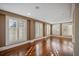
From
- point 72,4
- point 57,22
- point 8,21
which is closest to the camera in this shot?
point 72,4

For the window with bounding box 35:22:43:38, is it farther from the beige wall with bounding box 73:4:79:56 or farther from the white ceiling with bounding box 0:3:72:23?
the beige wall with bounding box 73:4:79:56

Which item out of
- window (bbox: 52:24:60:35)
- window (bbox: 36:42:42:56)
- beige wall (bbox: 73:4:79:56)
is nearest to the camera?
beige wall (bbox: 73:4:79:56)

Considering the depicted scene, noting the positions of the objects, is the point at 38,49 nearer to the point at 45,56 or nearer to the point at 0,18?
the point at 45,56

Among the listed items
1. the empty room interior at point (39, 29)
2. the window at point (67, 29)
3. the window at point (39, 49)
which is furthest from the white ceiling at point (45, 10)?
the window at point (39, 49)

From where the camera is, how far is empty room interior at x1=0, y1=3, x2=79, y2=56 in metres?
2.61

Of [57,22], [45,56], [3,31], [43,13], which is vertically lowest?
[45,56]

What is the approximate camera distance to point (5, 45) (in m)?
2.66

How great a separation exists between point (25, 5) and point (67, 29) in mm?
1071

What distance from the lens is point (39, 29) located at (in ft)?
9.64

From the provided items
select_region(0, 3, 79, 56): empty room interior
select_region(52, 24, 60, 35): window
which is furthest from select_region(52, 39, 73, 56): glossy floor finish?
select_region(52, 24, 60, 35): window

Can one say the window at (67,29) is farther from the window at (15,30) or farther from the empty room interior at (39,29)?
the window at (15,30)

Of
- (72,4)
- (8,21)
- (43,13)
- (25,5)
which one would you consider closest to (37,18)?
(43,13)

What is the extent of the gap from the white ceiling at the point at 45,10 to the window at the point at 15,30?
20 cm

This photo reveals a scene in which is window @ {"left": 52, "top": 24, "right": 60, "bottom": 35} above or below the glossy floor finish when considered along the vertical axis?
above
